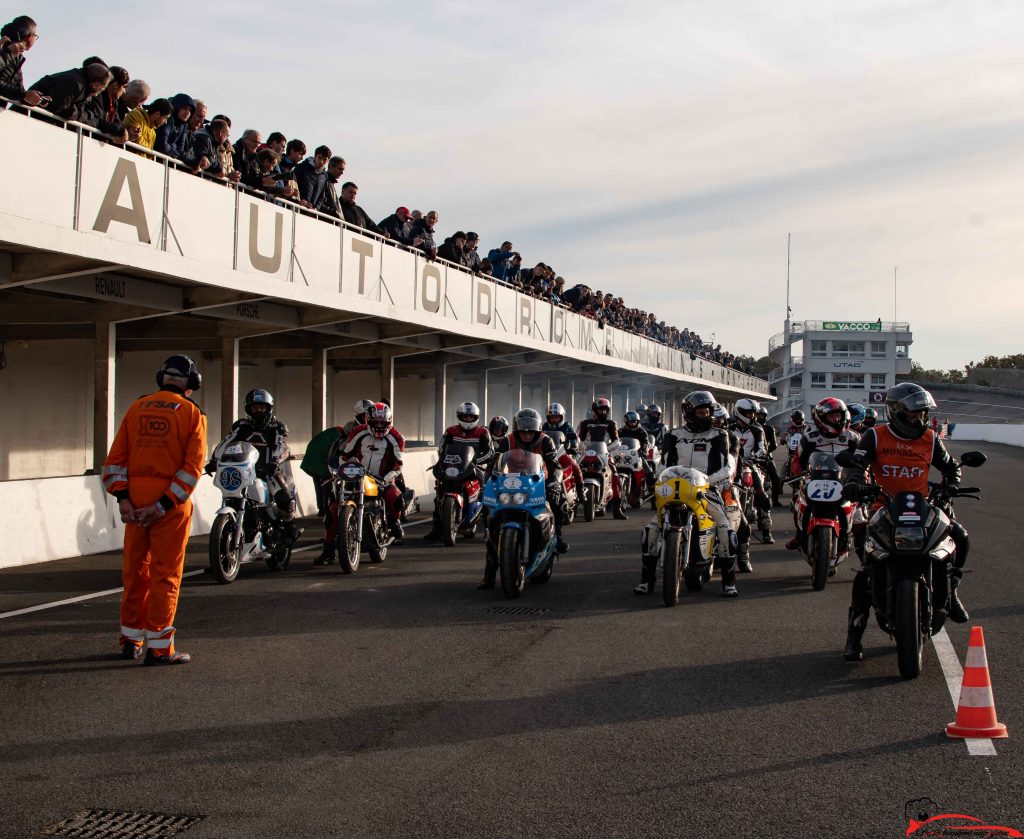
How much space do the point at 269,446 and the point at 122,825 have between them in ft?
25.9

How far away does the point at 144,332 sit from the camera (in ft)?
65.4

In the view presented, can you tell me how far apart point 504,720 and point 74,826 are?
2280mm

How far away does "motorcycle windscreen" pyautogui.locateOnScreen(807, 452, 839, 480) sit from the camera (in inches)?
444

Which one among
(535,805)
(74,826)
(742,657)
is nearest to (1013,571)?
(742,657)

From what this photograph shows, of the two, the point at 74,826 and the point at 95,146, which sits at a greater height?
the point at 95,146

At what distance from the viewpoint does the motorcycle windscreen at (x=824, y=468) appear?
11273 mm

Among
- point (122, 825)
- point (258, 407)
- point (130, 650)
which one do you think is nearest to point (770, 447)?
point (258, 407)

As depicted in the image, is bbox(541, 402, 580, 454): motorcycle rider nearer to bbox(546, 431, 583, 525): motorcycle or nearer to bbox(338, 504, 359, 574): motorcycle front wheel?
bbox(546, 431, 583, 525): motorcycle

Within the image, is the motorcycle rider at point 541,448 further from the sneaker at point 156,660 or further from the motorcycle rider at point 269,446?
the sneaker at point 156,660

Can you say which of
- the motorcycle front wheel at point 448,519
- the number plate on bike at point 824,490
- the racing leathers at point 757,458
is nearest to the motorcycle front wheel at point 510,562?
the number plate on bike at point 824,490

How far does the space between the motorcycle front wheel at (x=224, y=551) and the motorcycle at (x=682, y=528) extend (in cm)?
410

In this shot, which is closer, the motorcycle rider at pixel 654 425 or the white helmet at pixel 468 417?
the white helmet at pixel 468 417

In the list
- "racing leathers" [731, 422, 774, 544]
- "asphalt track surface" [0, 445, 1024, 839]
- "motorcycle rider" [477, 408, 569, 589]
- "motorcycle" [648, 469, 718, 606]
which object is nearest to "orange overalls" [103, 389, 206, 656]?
"asphalt track surface" [0, 445, 1024, 839]

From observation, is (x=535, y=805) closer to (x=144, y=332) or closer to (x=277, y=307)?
(x=277, y=307)
